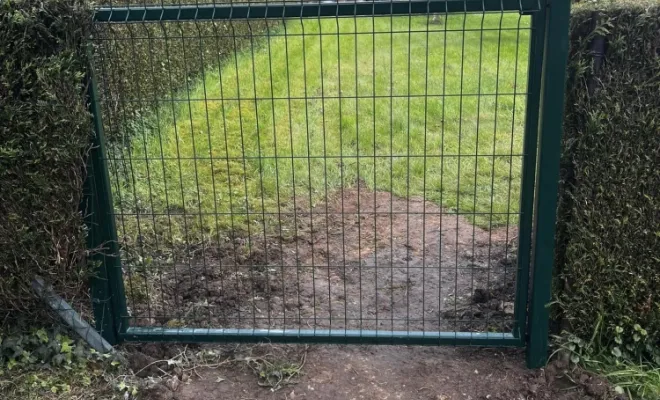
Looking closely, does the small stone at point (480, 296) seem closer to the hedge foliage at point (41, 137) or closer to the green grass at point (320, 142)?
the green grass at point (320, 142)

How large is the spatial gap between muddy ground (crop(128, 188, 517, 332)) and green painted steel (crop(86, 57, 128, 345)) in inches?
9.0

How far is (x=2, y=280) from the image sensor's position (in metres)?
3.78

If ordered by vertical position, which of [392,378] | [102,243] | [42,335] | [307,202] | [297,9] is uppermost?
[297,9]

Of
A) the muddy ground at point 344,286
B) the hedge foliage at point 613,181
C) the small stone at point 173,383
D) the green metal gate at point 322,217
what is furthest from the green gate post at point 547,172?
the small stone at point 173,383

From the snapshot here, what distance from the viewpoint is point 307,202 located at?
5980 millimetres

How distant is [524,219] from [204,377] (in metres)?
1.98

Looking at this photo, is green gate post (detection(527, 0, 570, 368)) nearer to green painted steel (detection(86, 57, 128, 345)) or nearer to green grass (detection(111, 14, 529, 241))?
green grass (detection(111, 14, 529, 241))

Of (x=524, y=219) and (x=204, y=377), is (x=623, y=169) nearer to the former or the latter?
(x=524, y=219)

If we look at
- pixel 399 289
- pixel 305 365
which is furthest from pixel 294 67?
pixel 305 365

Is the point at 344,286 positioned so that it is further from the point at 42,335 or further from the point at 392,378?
the point at 42,335

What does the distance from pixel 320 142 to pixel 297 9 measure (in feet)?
12.7

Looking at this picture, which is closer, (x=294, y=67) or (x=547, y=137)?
(x=547, y=137)

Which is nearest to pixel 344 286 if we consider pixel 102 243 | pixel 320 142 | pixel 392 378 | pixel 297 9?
pixel 392 378

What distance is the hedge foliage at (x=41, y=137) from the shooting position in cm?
349
